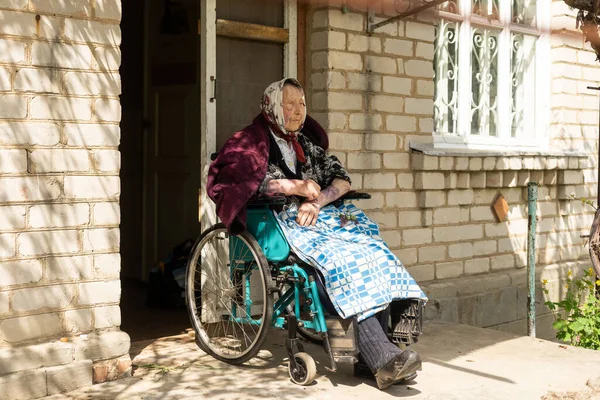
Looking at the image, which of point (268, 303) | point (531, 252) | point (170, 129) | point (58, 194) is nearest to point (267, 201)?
point (268, 303)

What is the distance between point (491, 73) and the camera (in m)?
8.11

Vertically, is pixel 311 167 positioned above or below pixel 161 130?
below

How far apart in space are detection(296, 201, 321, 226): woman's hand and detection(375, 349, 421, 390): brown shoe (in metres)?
0.95

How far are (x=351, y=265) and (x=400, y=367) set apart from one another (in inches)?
23.3

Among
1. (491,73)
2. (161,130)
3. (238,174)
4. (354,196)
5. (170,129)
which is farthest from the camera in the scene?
(161,130)

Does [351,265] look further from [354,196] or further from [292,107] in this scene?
[292,107]

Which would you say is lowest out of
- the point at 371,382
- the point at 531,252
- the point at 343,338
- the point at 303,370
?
the point at 371,382

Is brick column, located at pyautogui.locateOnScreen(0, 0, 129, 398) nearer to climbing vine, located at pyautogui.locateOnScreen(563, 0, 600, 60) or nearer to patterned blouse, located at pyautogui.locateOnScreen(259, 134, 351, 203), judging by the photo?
patterned blouse, located at pyautogui.locateOnScreen(259, 134, 351, 203)

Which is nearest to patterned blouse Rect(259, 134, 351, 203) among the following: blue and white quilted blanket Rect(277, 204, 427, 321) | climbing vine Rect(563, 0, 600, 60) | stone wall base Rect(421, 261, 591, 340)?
blue and white quilted blanket Rect(277, 204, 427, 321)

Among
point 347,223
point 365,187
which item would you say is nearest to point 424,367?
point 347,223

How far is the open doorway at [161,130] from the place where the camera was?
21.2 ft

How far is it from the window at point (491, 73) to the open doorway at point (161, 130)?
1.80 m

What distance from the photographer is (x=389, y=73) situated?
22.6ft

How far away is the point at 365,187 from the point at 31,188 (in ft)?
9.38
